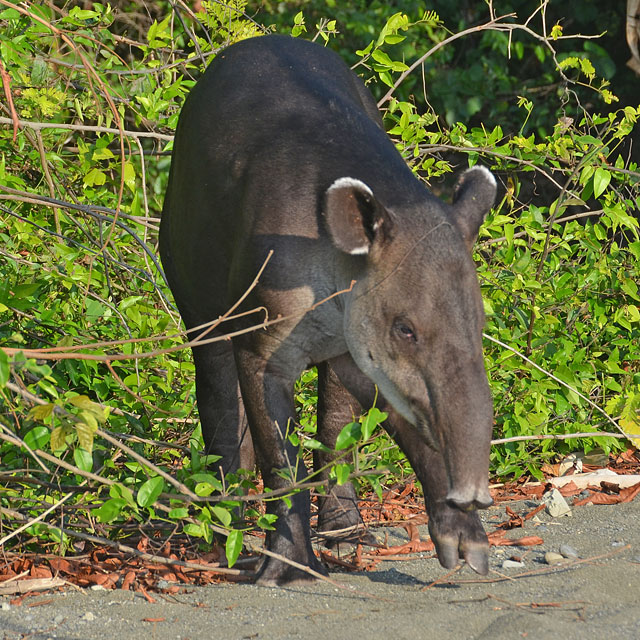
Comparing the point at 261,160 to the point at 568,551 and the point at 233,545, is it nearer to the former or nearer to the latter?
the point at 233,545

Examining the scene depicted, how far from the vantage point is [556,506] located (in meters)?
5.27

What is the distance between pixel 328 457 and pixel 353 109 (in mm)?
1535

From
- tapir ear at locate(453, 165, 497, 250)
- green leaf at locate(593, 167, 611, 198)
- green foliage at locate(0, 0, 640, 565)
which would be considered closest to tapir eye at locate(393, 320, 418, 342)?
tapir ear at locate(453, 165, 497, 250)

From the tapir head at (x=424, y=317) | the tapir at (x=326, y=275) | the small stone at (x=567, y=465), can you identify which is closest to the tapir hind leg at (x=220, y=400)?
the tapir at (x=326, y=275)

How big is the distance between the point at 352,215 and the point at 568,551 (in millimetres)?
1734

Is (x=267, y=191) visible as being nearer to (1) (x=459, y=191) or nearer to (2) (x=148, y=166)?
(1) (x=459, y=191)

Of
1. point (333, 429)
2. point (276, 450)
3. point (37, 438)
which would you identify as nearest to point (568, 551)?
point (333, 429)

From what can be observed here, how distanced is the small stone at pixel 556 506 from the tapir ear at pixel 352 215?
6.53 feet

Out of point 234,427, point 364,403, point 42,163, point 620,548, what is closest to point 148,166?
point 42,163

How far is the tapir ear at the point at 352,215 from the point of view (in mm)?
3854

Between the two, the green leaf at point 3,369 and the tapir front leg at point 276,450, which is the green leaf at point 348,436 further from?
the green leaf at point 3,369

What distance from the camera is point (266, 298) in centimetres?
414

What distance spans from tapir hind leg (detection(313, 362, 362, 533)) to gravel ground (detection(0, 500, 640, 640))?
528mm

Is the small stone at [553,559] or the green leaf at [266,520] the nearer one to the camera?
the green leaf at [266,520]
